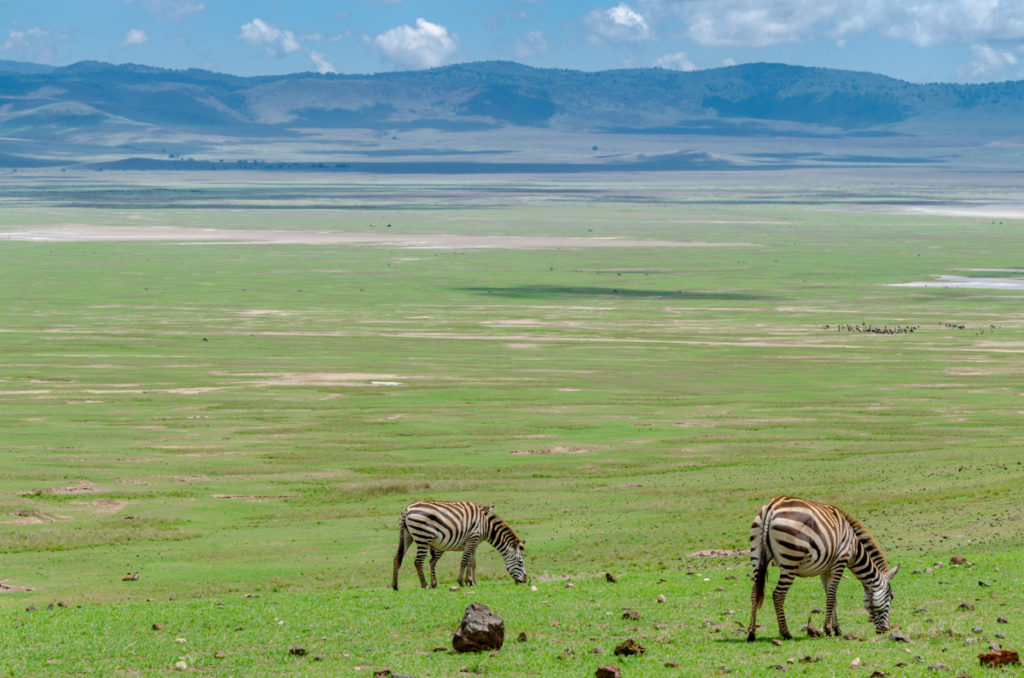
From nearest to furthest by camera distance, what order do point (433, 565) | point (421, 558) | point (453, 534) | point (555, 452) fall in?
point (453, 534) → point (421, 558) → point (433, 565) → point (555, 452)

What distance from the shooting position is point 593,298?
9612 cm

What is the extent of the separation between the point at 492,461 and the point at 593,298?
57994 millimetres

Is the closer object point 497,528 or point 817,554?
point 817,554

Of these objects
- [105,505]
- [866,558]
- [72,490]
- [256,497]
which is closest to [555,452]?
[256,497]

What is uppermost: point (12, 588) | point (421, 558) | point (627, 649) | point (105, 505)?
point (627, 649)

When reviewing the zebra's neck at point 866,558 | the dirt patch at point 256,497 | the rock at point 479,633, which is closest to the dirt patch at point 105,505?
the dirt patch at point 256,497

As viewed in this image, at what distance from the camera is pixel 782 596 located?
1762 centimetres

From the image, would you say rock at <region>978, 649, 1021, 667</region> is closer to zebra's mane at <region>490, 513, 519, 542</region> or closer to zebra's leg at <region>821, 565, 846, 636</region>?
zebra's leg at <region>821, 565, 846, 636</region>

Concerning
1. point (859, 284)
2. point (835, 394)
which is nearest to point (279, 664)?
point (835, 394)

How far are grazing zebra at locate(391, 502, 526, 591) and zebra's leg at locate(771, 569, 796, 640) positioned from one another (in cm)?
559

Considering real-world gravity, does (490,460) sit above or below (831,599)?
below

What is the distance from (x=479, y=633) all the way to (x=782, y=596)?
12.2ft

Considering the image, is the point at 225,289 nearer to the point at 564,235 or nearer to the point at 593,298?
the point at 593,298

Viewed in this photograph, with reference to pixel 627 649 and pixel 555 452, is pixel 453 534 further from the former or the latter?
pixel 555 452
